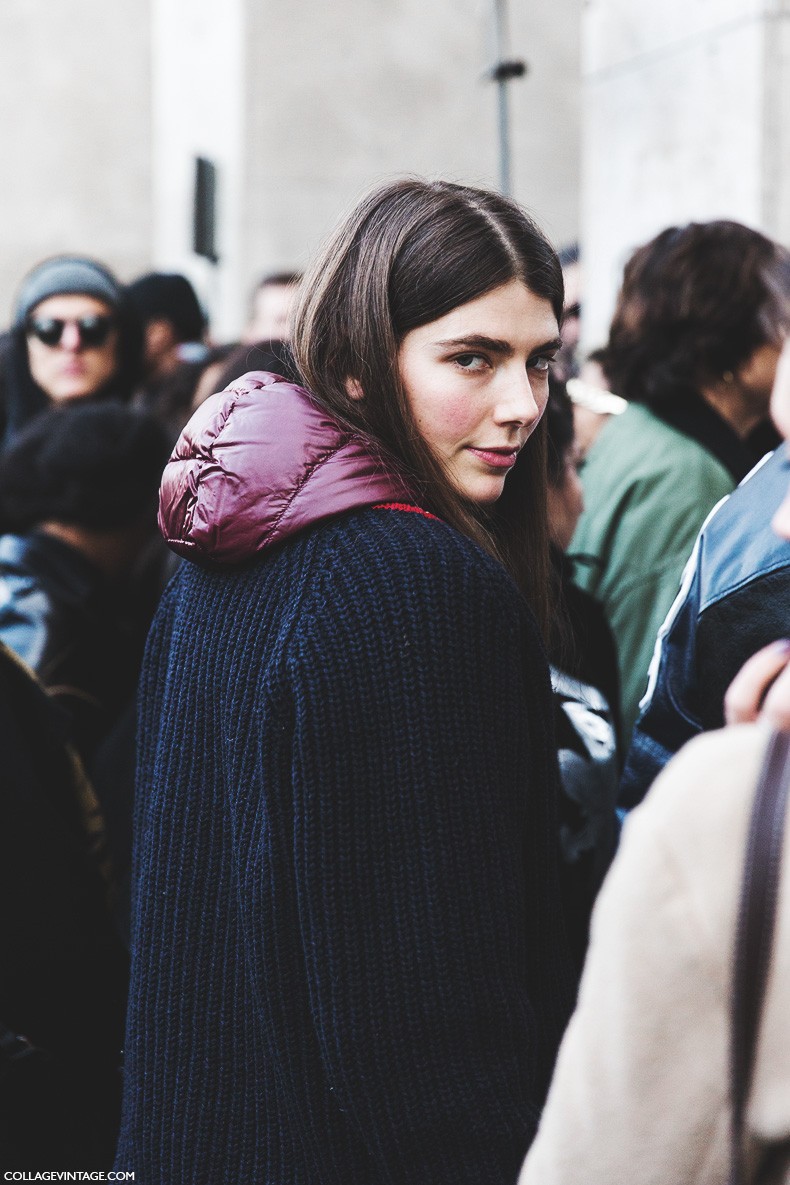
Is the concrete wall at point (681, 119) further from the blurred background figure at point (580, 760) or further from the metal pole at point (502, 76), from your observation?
the blurred background figure at point (580, 760)

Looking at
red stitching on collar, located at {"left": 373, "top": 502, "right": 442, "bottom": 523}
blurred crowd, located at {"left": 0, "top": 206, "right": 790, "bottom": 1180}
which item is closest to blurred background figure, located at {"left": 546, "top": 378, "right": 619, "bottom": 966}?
blurred crowd, located at {"left": 0, "top": 206, "right": 790, "bottom": 1180}

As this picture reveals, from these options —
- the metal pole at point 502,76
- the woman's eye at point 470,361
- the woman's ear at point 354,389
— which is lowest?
the woman's ear at point 354,389

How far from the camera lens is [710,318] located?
9.95 ft

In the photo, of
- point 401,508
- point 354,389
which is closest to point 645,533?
point 354,389

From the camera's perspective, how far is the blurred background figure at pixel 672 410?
2930 mm

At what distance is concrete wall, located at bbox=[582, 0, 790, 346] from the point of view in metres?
4.60

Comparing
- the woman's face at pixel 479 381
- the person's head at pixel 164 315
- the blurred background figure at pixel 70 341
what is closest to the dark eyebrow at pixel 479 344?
the woman's face at pixel 479 381

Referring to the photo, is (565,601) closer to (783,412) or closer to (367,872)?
(367,872)

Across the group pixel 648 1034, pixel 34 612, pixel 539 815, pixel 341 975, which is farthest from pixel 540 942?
pixel 34 612

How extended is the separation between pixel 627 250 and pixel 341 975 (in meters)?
4.34

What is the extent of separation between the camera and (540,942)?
1626 millimetres

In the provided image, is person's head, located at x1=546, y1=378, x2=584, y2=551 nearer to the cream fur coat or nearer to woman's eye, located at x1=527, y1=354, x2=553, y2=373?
woman's eye, located at x1=527, y1=354, x2=553, y2=373

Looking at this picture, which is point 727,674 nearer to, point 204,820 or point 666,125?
point 204,820

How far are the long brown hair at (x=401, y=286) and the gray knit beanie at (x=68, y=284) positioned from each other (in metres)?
3.21
